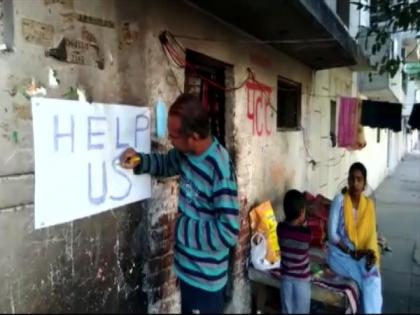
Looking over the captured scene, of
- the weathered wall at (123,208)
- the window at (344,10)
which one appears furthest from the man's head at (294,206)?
the window at (344,10)

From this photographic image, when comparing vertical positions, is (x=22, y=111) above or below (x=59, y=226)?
above

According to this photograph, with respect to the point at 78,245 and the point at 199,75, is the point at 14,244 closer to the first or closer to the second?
the point at 78,245

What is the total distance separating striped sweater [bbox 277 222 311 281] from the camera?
390 centimetres

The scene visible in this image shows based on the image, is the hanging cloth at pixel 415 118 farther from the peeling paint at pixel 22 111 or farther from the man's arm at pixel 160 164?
the peeling paint at pixel 22 111

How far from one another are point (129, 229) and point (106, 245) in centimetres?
24

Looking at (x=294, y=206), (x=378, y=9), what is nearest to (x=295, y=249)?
(x=294, y=206)

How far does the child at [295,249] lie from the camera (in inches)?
154

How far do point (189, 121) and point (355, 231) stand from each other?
8.76 feet

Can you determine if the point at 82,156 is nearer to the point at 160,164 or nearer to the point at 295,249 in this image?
the point at 160,164

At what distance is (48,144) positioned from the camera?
2611 mm

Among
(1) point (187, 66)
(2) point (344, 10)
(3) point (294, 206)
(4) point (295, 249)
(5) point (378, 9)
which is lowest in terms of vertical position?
(4) point (295, 249)

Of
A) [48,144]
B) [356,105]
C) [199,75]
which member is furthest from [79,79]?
[356,105]

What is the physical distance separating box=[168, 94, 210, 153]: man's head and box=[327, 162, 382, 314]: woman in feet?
8.05

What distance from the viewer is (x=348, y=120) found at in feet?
27.5
